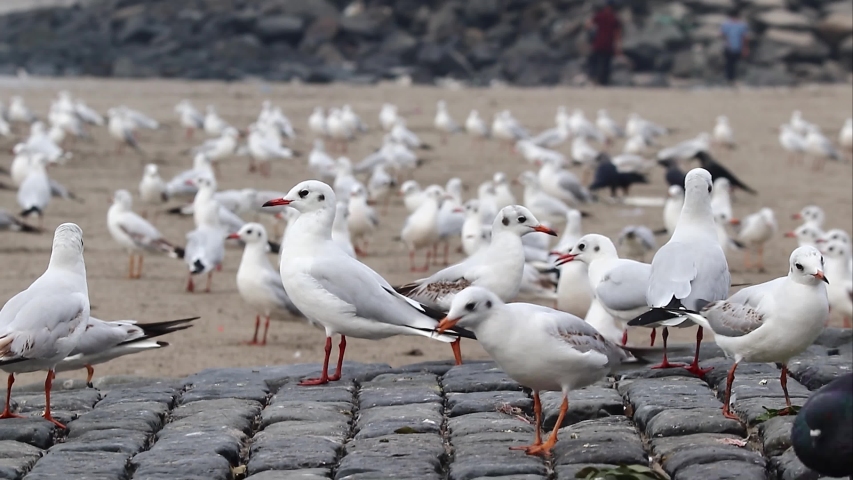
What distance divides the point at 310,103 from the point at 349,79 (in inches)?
191

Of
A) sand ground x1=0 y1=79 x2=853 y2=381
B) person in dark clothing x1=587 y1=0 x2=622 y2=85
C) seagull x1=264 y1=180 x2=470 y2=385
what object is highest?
person in dark clothing x1=587 y1=0 x2=622 y2=85

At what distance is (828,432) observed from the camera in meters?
3.84

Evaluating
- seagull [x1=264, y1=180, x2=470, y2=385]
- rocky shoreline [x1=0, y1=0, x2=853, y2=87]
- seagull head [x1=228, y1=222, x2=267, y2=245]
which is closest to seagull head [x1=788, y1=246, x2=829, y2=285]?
seagull [x1=264, y1=180, x2=470, y2=385]

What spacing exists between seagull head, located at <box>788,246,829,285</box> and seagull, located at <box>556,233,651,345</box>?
133 cm

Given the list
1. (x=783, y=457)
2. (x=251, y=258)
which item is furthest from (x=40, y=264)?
(x=783, y=457)

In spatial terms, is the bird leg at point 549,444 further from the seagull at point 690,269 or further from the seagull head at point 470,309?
the seagull at point 690,269

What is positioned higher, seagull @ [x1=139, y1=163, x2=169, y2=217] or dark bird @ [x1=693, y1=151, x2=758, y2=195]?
dark bird @ [x1=693, y1=151, x2=758, y2=195]

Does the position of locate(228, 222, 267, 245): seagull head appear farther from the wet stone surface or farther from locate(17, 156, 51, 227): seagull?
locate(17, 156, 51, 227): seagull

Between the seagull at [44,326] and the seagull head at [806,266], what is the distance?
9.76 ft

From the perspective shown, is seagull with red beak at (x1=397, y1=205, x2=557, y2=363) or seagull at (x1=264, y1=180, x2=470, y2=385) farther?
seagull with red beak at (x1=397, y1=205, x2=557, y2=363)

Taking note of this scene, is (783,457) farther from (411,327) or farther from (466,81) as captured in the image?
(466,81)

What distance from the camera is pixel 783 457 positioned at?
4.61 meters

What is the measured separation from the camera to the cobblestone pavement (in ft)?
15.2

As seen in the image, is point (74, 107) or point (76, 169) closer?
point (76, 169)
